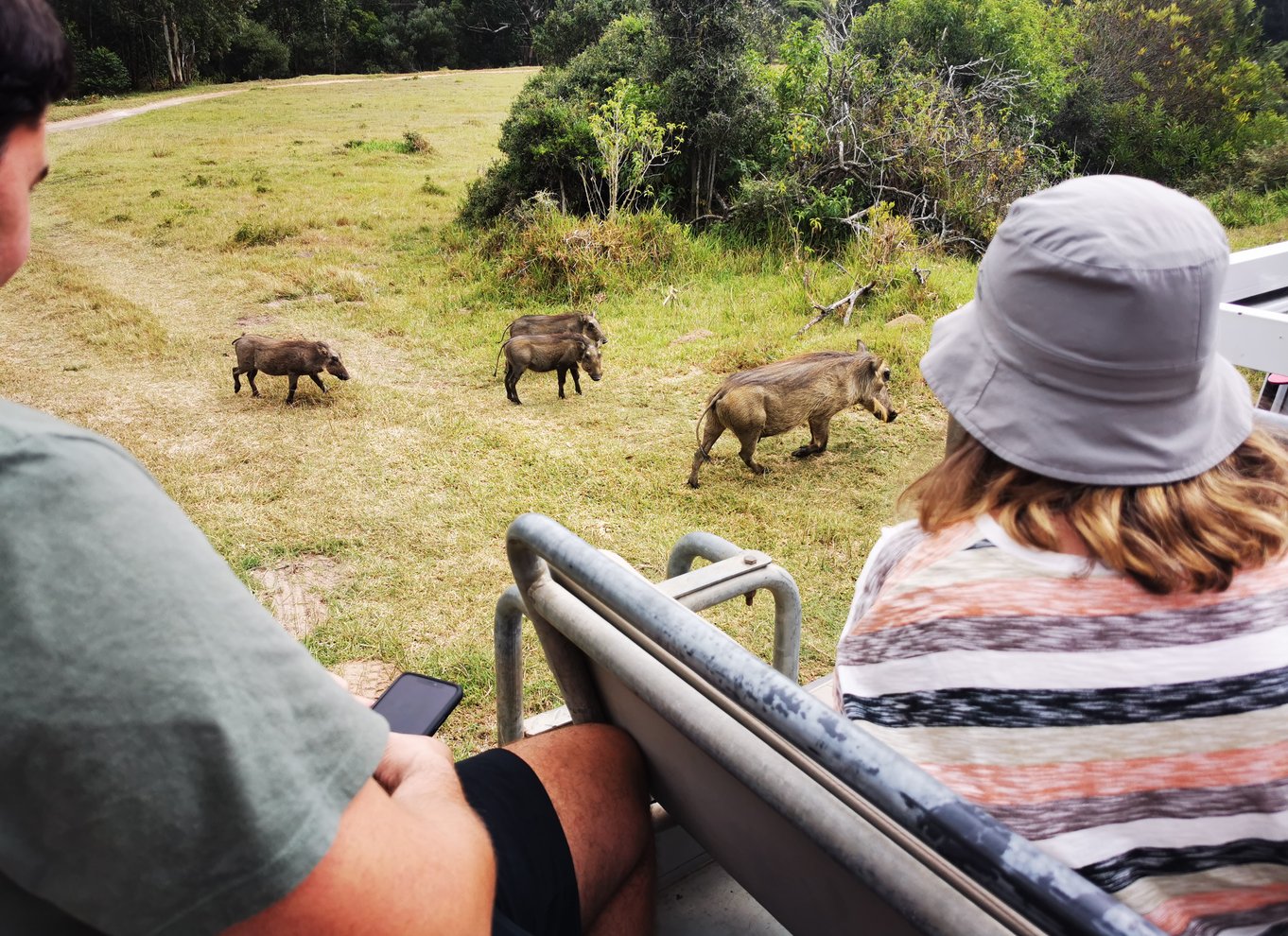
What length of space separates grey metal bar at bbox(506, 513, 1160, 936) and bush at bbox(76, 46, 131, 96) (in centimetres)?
2002

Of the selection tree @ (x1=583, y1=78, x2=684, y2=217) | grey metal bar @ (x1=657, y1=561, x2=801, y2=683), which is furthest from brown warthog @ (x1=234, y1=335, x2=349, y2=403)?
grey metal bar @ (x1=657, y1=561, x2=801, y2=683)

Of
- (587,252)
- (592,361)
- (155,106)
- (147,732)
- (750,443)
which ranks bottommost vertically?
(750,443)

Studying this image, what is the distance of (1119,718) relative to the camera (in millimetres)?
919

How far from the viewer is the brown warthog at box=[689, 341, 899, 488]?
4.53 metres

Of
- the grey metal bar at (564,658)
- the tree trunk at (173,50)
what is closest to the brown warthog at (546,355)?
the grey metal bar at (564,658)

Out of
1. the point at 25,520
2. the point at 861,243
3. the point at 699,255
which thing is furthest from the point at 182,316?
the point at 25,520

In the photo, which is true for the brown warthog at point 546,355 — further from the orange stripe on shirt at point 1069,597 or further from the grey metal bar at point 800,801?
the orange stripe on shirt at point 1069,597

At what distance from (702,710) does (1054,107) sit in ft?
44.7

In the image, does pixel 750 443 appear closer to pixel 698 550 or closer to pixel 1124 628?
pixel 698 550

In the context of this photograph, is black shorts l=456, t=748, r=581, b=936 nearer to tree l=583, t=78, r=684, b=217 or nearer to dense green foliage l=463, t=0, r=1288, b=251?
dense green foliage l=463, t=0, r=1288, b=251

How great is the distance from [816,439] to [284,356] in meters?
3.18

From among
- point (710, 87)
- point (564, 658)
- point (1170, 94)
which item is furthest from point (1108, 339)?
point (1170, 94)

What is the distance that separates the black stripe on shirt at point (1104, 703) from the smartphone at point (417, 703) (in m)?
0.83

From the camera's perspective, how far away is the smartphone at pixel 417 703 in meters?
Answer: 1.51
